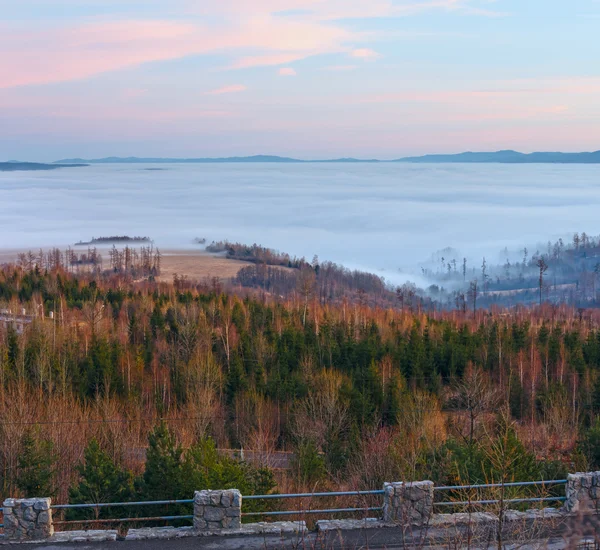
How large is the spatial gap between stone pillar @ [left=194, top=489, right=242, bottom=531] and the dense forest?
2275mm

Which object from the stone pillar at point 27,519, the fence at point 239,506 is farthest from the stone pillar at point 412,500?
the stone pillar at point 27,519

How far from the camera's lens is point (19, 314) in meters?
44.6

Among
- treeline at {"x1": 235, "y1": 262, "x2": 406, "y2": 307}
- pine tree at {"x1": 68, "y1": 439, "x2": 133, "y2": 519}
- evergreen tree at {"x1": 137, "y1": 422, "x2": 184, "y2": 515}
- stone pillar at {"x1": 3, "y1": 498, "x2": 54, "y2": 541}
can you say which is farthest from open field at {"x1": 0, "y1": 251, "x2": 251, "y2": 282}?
stone pillar at {"x1": 3, "y1": 498, "x2": 54, "y2": 541}

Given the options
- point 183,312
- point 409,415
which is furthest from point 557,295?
point 409,415

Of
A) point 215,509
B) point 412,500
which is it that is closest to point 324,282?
point 412,500

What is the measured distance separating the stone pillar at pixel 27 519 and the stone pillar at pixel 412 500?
552 centimetres

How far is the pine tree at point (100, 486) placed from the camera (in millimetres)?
14609

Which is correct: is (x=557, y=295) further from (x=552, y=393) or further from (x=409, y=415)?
(x=409, y=415)

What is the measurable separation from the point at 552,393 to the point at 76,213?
167 m

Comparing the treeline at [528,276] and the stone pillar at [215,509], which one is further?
the treeline at [528,276]

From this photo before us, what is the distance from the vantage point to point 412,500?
11883mm

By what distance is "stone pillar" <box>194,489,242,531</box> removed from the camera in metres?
11.8

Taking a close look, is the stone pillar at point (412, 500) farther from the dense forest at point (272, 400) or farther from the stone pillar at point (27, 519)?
the stone pillar at point (27, 519)

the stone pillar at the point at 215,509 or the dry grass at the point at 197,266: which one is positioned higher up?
the stone pillar at the point at 215,509
